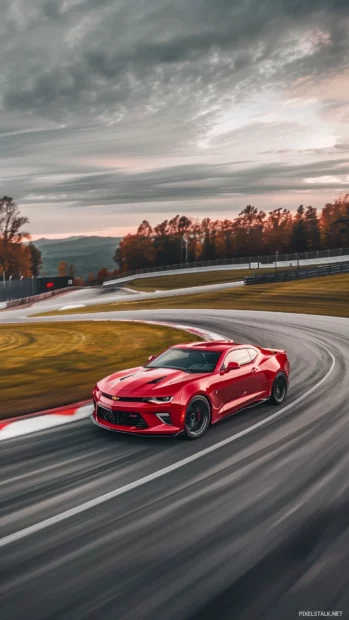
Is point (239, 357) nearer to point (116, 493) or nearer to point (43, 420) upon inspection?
point (43, 420)

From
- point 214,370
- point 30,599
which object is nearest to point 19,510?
point 30,599

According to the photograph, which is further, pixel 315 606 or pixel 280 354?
pixel 280 354

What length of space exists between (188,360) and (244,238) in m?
129

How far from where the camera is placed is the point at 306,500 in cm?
612

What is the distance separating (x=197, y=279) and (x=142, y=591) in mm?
73399

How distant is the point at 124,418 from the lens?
8.16 m

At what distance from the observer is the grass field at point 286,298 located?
34.9 m

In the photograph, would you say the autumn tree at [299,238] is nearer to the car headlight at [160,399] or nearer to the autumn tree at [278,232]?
the autumn tree at [278,232]

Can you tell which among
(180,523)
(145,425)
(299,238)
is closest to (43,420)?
(145,425)

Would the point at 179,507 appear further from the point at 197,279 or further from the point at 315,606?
the point at 197,279

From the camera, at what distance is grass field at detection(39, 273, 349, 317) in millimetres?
34906

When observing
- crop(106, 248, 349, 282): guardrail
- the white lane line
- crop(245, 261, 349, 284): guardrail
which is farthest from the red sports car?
crop(106, 248, 349, 282): guardrail

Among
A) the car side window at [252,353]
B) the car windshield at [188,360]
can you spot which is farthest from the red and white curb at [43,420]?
the car side window at [252,353]

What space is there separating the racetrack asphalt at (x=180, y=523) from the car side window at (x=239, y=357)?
108 centimetres
